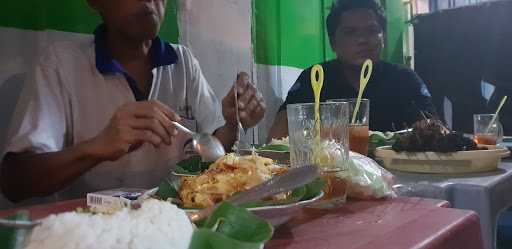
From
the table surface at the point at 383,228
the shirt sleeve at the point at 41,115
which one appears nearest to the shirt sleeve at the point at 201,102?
the shirt sleeve at the point at 41,115

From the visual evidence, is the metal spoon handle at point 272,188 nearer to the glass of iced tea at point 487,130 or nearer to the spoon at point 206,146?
the spoon at point 206,146

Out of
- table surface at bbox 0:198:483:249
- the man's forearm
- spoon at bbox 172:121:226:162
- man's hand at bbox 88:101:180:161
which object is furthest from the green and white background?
table surface at bbox 0:198:483:249

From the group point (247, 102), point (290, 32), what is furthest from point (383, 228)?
point (290, 32)

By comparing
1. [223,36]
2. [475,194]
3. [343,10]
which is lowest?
[475,194]

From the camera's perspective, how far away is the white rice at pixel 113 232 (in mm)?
411

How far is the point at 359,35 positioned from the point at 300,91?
59 cm

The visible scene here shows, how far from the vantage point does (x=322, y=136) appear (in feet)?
2.96

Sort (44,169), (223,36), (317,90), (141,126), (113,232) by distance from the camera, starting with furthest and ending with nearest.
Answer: (223,36), (44,169), (141,126), (317,90), (113,232)

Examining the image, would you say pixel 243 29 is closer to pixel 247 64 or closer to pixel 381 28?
pixel 247 64

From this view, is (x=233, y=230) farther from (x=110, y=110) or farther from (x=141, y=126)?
(x=110, y=110)

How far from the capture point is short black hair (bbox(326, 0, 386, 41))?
2.99m

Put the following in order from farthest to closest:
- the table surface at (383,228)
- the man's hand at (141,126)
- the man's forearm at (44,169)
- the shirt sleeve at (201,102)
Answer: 1. the shirt sleeve at (201,102)
2. the man's forearm at (44,169)
3. the man's hand at (141,126)
4. the table surface at (383,228)

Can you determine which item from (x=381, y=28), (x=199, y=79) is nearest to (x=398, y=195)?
(x=199, y=79)

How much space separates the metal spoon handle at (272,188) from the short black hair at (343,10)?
2.53 metres
